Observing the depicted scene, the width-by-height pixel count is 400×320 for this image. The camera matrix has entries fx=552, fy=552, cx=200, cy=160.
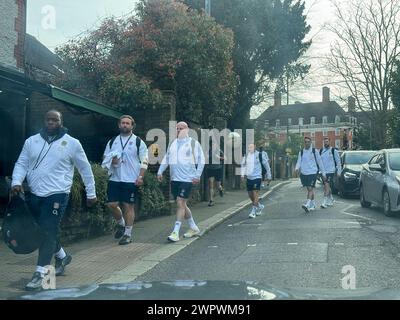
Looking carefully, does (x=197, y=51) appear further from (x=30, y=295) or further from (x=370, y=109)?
(x=370, y=109)

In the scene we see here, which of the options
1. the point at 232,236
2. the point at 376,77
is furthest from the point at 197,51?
the point at 376,77

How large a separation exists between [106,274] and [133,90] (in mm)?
6807

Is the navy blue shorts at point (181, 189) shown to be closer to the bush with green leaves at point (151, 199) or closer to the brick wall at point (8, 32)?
the bush with green leaves at point (151, 199)

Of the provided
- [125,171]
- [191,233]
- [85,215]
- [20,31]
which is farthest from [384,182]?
[20,31]

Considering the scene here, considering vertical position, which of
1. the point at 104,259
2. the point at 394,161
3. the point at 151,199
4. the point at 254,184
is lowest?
the point at 104,259

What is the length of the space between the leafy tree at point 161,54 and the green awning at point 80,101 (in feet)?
3.29

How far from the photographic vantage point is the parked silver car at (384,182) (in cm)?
1151

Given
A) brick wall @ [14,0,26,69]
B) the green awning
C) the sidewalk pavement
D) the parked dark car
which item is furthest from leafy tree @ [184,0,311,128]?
the sidewalk pavement

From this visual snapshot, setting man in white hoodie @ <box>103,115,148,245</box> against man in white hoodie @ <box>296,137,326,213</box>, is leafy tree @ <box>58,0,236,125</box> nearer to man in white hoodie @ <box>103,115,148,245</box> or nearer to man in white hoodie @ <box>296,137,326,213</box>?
man in white hoodie @ <box>296,137,326,213</box>

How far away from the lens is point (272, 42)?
2503cm

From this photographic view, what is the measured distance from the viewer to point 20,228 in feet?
18.5

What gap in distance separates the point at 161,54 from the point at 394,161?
6.18m

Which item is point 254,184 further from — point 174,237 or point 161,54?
point 174,237

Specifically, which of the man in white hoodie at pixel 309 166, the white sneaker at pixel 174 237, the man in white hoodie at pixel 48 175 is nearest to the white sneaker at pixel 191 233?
the white sneaker at pixel 174 237
